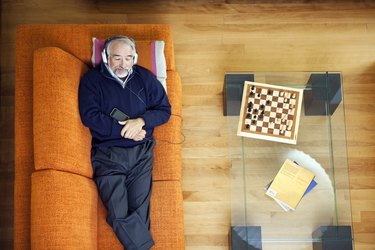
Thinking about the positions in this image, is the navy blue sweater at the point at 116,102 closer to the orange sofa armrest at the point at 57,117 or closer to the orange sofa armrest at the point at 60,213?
the orange sofa armrest at the point at 57,117

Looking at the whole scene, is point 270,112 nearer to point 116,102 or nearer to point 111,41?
point 116,102

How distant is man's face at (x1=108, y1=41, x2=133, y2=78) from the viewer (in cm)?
243

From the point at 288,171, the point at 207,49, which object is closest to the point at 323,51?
the point at 207,49

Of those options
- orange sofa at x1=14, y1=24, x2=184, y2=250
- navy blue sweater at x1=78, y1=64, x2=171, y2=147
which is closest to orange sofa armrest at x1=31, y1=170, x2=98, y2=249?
orange sofa at x1=14, y1=24, x2=184, y2=250

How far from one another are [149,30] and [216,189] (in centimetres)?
111

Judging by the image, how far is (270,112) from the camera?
2.65 meters

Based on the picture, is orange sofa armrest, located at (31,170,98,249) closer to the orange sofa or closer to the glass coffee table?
the orange sofa

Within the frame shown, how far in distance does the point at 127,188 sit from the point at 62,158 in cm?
40

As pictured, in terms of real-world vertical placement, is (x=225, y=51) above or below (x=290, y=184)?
above

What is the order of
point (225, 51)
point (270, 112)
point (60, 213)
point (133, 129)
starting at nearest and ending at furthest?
1. point (60, 213)
2. point (133, 129)
3. point (270, 112)
4. point (225, 51)

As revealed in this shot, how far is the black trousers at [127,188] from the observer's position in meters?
2.38

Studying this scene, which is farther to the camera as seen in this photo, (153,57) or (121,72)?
(153,57)

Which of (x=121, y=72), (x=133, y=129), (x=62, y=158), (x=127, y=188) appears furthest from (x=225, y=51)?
(x=62, y=158)

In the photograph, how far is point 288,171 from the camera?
8.45 ft
